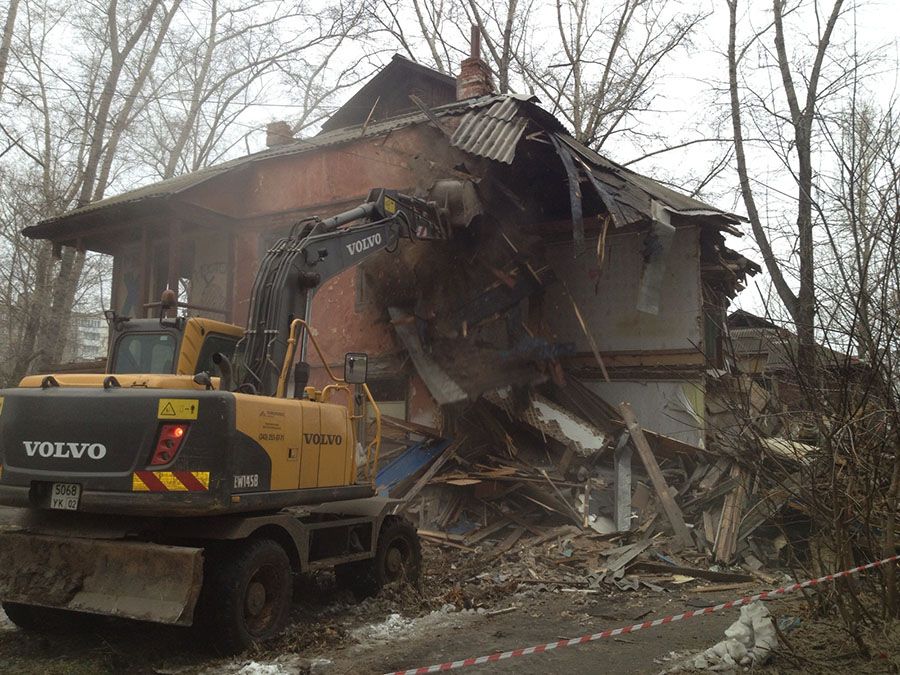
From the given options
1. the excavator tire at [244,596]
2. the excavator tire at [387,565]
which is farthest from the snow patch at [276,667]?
the excavator tire at [387,565]

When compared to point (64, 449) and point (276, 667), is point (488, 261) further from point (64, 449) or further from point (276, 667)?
point (276, 667)

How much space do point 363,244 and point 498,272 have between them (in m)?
4.65

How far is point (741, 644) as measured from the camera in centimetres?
529

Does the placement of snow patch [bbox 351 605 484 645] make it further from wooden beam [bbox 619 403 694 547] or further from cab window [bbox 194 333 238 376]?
wooden beam [bbox 619 403 694 547]

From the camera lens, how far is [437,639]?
6289mm

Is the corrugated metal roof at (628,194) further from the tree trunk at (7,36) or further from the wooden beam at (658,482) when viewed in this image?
the tree trunk at (7,36)

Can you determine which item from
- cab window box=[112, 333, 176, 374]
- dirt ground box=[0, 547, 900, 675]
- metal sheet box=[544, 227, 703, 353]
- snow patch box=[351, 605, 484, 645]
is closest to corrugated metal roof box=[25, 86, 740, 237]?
metal sheet box=[544, 227, 703, 353]

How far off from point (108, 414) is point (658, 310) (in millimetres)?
9994

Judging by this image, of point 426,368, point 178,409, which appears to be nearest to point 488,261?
point 426,368

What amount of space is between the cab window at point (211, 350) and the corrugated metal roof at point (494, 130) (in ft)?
16.3

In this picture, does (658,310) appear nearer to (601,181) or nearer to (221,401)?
(601,181)

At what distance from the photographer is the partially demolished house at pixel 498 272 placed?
1180 centimetres

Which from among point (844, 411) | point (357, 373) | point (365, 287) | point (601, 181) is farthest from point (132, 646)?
point (601, 181)

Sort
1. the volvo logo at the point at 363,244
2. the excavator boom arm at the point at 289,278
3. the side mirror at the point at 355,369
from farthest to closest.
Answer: the volvo logo at the point at 363,244
the side mirror at the point at 355,369
the excavator boom arm at the point at 289,278
